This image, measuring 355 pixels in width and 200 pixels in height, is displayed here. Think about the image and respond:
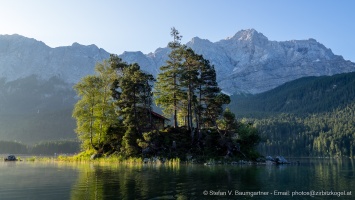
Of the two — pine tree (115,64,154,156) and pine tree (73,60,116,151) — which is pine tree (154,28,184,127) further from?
Answer: pine tree (73,60,116,151)

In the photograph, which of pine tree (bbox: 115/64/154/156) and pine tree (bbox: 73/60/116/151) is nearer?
pine tree (bbox: 115/64/154/156)

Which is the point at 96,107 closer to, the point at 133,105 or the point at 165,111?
the point at 133,105

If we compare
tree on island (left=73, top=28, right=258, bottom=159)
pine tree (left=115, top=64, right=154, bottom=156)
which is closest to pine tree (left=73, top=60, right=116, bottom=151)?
tree on island (left=73, top=28, right=258, bottom=159)

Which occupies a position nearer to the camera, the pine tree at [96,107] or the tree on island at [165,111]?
the tree on island at [165,111]

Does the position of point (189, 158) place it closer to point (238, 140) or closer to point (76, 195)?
point (238, 140)

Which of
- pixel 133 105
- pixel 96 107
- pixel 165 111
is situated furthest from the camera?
pixel 96 107

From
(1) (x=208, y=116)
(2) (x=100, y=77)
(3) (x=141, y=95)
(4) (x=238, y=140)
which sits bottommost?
(4) (x=238, y=140)

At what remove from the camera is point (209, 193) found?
22.2 metres

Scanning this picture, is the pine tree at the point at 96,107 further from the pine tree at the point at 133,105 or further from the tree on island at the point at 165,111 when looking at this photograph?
the pine tree at the point at 133,105

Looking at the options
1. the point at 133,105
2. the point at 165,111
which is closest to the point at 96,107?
the point at 133,105

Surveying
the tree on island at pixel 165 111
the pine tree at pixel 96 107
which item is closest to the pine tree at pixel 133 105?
the tree on island at pixel 165 111

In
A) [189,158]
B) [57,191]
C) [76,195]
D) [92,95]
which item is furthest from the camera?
[92,95]

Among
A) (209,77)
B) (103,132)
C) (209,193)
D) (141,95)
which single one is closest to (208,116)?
(209,77)

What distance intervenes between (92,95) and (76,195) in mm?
53963
